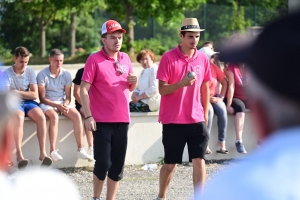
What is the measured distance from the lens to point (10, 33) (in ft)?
158

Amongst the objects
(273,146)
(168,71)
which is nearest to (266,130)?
(273,146)

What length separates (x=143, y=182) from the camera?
9.02 metres

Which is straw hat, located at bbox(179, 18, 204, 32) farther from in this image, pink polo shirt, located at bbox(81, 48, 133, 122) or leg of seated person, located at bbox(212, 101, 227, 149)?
leg of seated person, located at bbox(212, 101, 227, 149)

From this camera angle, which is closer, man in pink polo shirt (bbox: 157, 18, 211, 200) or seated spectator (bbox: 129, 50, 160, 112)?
man in pink polo shirt (bbox: 157, 18, 211, 200)

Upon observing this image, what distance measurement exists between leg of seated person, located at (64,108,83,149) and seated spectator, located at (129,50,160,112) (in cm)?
98

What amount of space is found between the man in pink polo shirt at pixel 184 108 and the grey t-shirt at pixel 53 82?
3182 mm

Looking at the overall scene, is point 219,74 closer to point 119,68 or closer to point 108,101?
point 119,68

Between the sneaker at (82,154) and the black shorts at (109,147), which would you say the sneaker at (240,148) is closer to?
the sneaker at (82,154)

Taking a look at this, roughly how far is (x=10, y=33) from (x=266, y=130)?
158ft

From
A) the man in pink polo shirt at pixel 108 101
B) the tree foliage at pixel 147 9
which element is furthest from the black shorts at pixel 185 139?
the tree foliage at pixel 147 9

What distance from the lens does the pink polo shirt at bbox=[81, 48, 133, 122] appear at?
6.75 meters

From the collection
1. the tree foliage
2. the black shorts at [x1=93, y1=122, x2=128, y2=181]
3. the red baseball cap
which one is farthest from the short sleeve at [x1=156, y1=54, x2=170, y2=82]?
the tree foliage

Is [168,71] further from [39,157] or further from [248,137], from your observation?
[248,137]

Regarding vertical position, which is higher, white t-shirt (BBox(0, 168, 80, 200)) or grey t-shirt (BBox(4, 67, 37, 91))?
white t-shirt (BBox(0, 168, 80, 200))
